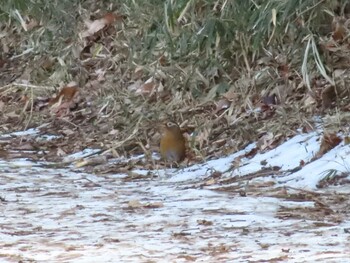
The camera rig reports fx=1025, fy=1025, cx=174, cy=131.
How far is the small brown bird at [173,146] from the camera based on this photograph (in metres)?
5.87

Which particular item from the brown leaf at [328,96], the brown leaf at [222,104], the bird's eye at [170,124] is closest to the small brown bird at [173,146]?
the bird's eye at [170,124]

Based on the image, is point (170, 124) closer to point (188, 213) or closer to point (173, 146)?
point (173, 146)

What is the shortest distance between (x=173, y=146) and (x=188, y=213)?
5.09 ft

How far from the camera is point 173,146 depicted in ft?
19.3

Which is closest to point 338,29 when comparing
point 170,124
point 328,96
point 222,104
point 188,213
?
point 328,96

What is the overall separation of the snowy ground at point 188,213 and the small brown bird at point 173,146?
0.17 metres

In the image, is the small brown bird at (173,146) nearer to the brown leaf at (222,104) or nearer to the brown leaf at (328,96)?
the brown leaf at (222,104)

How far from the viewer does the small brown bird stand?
5.87 meters

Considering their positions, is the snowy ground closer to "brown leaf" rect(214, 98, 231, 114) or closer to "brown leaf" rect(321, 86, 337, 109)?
"brown leaf" rect(321, 86, 337, 109)

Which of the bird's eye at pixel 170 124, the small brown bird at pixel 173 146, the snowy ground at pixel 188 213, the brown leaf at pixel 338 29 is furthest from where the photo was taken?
the brown leaf at pixel 338 29

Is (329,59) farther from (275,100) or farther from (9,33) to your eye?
(9,33)

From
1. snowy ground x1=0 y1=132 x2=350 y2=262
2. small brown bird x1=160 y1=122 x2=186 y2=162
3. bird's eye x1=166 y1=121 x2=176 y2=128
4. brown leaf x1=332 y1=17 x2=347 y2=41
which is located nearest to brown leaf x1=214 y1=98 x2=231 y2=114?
bird's eye x1=166 y1=121 x2=176 y2=128

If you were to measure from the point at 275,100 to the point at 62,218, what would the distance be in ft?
7.21

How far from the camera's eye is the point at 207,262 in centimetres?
341
